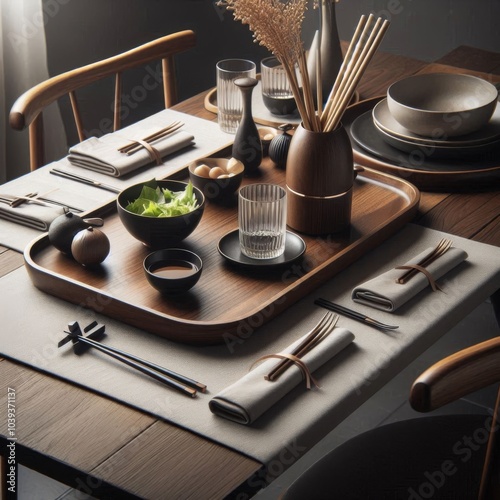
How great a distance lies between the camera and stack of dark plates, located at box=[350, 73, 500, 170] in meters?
1.77

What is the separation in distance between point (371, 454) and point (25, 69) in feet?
6.28

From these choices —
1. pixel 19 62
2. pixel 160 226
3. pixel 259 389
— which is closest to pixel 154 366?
pixel 259 389

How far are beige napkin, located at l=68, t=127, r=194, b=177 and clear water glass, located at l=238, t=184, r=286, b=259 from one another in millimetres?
400

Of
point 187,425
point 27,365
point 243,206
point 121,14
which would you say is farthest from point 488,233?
point 121,14

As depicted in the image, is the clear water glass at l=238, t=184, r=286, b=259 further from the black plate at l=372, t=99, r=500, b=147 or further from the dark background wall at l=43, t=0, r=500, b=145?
the dark background wall at l=43, t=0, r=500, b=145

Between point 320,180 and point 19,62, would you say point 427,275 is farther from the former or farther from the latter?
point 19,62

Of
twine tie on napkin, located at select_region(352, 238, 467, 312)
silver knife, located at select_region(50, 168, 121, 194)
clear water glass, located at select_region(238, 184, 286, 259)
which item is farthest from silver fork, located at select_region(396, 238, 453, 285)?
silver knife, located at select_region(50, 168, 121, 194)

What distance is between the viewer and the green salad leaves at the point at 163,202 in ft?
4.79

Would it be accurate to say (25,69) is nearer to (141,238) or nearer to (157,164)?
(157,164)

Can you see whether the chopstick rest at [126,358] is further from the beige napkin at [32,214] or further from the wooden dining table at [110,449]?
the beige napkin at [32,214]

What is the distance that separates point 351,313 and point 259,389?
0.26 metres

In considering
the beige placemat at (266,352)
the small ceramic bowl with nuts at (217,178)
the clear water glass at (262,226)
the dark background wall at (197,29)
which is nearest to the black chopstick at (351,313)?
the beige placemat at (266,352)

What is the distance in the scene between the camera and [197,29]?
11.4ft

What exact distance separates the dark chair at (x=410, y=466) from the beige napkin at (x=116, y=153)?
75 cm
